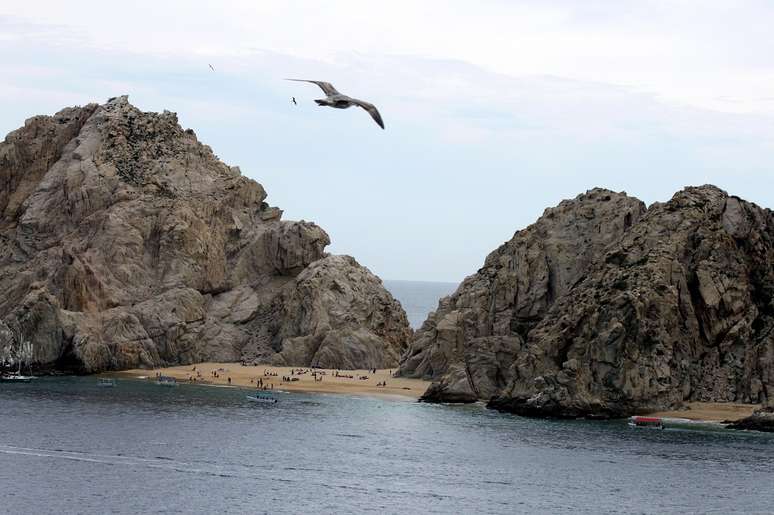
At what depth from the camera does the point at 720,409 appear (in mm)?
121250

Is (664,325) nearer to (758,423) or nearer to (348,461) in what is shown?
(758,423)

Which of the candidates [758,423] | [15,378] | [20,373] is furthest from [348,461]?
[20,373]

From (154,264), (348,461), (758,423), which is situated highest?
(154,264)

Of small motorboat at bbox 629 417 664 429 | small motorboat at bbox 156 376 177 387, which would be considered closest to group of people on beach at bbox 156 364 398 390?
small motorboat at bbox 156 376 177 387

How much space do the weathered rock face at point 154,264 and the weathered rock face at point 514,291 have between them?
18725mm

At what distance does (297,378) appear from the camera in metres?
146

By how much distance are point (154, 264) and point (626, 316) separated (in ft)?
198

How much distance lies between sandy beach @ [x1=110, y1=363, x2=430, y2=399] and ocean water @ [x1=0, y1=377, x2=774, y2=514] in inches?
318

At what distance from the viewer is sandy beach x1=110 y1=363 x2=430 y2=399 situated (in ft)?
457

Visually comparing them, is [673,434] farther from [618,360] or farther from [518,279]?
[518,279]

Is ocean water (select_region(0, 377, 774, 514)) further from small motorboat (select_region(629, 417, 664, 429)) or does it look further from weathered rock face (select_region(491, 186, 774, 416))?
weathered rock face (select_region(491, 186, 774, 416))

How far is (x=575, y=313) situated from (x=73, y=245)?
6124 centimetres

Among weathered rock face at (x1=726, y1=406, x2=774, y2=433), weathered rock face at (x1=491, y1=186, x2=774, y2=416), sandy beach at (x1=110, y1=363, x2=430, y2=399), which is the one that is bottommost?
weathered rock face at (x1=726, y1=406, x2=774, y2=433)

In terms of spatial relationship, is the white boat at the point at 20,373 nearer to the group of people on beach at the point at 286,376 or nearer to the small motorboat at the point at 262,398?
the group of people on beach at the point at 286,376
